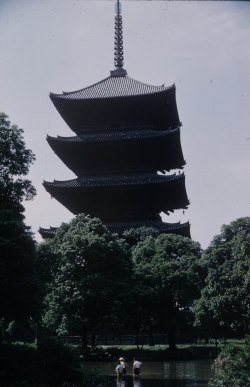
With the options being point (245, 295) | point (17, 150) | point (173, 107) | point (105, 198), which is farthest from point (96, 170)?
point (17, 150)

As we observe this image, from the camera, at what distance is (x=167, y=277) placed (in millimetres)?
35938

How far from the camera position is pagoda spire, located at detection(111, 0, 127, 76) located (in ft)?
165

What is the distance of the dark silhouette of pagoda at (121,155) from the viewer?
4203 centimetres

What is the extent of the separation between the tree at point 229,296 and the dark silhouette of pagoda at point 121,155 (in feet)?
30.2

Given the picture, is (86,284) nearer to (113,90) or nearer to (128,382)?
(128,382)

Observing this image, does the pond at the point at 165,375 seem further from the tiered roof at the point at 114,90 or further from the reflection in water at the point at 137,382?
the tiered roof at the point at 114,90

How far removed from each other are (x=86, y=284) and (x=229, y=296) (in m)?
9.11

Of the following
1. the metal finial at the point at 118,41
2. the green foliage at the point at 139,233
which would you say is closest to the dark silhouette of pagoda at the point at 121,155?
the green foliage at the point at 139,233

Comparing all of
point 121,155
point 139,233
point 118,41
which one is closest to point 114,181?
point 121,155

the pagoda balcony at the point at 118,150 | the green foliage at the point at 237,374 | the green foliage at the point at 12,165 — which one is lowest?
the green foliage at the point at 237,374

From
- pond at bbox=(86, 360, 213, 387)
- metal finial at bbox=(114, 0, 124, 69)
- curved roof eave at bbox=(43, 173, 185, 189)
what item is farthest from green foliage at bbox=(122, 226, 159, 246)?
metal finial at bbox=(114, 0, 124, 69)

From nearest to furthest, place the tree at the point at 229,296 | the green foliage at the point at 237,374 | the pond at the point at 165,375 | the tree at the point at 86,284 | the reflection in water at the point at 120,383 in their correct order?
the green foliage at the point at 237,374
the reflection in water at the point at 120,383
the pond at the point at 165,375
the tree at the point at 86,284
the tree at the point at 229,296

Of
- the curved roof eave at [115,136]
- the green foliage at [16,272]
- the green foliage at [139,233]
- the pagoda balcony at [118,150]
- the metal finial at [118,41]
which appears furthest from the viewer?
the metal finial at [118,41]

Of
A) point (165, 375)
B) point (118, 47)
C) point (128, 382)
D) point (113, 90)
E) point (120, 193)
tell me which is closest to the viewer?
point (128, 382)
